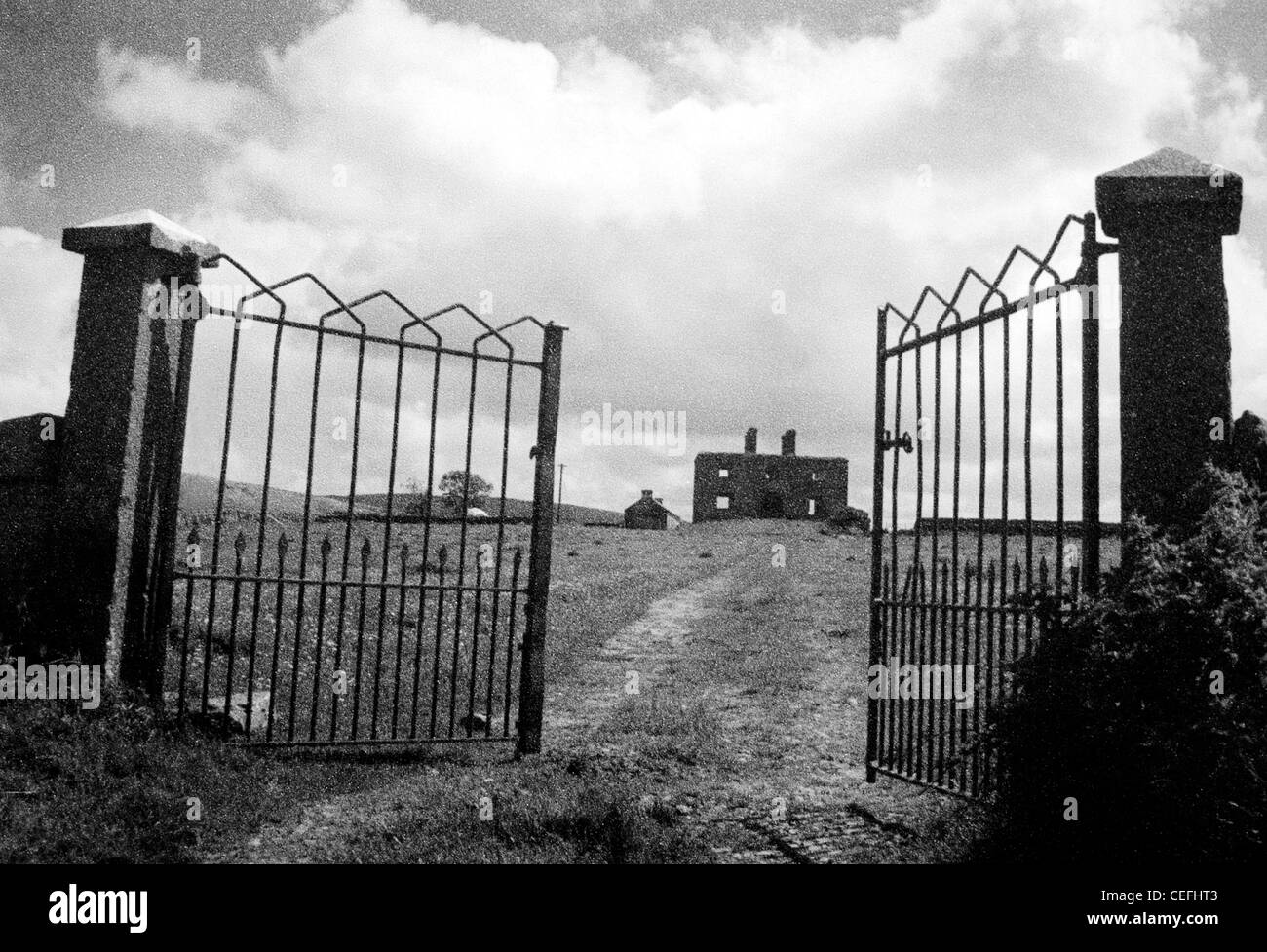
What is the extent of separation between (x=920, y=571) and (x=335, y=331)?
4.32 meters

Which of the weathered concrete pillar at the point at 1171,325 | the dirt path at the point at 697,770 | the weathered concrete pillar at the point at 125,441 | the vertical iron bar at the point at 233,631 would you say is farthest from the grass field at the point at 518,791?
the weathered concrete pillar at the point at 1171,325

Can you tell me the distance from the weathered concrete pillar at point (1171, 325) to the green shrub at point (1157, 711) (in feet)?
0.95

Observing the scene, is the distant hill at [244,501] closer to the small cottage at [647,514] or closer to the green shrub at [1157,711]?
the small cottage at [647,514]

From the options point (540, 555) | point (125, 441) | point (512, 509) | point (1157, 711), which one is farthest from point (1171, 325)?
point (512, 509)

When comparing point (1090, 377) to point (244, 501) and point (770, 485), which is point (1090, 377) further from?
point (770, 485)

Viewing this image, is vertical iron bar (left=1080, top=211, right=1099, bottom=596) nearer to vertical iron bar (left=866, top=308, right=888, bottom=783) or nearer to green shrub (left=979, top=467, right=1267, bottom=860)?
green shrub (left=979, top=467, right=1267, bottom=860)

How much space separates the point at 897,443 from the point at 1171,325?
2158 millimetres

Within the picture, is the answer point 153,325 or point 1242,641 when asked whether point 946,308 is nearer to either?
point 1242,641

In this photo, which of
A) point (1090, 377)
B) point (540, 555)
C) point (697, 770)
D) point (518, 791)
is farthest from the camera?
point (540, 555)

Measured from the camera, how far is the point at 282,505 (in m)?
33.6

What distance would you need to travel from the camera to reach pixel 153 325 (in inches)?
231

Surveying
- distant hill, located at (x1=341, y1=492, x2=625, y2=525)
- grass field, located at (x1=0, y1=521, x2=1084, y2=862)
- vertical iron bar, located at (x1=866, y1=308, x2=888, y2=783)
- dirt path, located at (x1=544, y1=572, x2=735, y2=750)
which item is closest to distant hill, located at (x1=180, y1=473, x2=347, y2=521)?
distant hill, located at (x1=341, y1=492, x2=625, y2=525)

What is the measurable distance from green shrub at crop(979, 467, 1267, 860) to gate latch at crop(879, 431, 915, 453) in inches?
85.0
